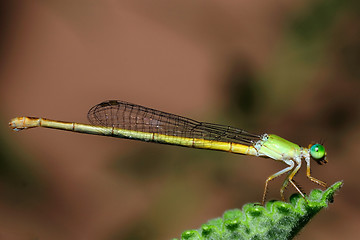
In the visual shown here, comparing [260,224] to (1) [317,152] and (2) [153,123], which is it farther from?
(2) [153,123]

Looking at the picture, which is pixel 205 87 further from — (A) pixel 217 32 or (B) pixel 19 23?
(B) pixel 19 23

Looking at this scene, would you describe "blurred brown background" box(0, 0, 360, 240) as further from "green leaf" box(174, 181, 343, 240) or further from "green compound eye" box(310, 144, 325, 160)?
"green leaf" box(174, 181, 343, 240)

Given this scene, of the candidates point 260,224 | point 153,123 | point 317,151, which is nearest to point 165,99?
point 153,123

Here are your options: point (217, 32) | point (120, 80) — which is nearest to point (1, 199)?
point (120, 80)

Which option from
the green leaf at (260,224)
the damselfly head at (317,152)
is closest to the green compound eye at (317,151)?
the damselfly head at (317,152)

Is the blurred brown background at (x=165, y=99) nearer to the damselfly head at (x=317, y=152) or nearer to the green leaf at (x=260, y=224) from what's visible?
the damselfly head at (x=317, y=152)

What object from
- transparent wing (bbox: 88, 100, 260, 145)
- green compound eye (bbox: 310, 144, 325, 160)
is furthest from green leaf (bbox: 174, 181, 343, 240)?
transparent wing (bbox: 88, 100, 260, 145)

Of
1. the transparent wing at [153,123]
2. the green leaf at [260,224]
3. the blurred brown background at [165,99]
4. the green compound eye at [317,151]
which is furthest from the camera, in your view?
the blurred brown background at [165,99]

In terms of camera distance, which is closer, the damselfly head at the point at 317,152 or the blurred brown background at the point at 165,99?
the damselfly head at the point at 317,152

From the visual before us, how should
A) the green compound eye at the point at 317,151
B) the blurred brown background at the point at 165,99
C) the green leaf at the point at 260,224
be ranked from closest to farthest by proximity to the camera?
1. the green leaf at the point at 260,224
2. the green compound eye at the point at 317,151
3. the blurred brown background at the point at 165,99
